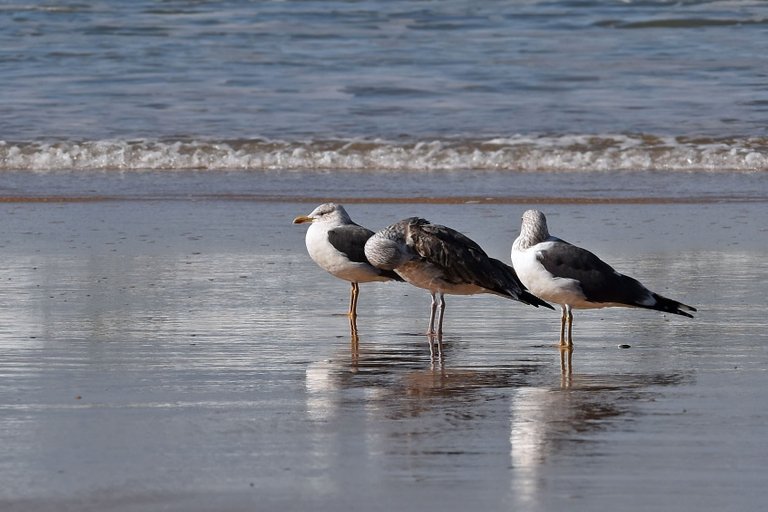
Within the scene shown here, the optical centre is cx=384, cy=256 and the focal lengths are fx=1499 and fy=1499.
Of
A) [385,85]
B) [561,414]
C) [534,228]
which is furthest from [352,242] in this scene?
[385,85]

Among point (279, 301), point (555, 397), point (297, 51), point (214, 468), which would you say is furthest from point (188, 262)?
point (297, 51)

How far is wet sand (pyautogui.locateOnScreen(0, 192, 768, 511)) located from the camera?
399 cm

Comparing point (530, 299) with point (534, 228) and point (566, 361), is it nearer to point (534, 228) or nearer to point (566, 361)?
point (534, 228)

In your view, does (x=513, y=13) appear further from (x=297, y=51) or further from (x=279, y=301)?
(x=279, y=301)

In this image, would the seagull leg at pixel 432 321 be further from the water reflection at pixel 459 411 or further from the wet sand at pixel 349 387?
the water reflection at pixel 459 411

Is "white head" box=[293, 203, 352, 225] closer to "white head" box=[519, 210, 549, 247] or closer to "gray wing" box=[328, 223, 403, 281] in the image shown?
"gray wing" box=[328, 223, 403, 281]

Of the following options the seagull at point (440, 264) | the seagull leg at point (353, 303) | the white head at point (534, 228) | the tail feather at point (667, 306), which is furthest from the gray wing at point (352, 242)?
the tail feather at point (667, 306)

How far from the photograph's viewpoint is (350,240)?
281 inches

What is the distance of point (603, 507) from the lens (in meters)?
3.77

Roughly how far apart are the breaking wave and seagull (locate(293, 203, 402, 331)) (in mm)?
6311

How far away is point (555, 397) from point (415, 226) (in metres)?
1.73

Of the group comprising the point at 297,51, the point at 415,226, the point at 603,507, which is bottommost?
the point at 603,507

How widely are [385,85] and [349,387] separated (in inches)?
533

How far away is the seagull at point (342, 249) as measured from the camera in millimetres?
7059
